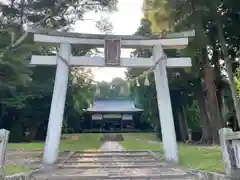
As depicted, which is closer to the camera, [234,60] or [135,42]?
[135,42]

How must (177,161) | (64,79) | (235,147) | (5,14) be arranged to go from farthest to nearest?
(5,14)
(64,79)
(177,161)
(235,147)

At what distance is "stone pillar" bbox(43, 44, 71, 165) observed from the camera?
8.88 metres

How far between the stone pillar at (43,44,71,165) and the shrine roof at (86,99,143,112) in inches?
925

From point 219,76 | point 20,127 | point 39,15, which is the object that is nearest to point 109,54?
point 39,15

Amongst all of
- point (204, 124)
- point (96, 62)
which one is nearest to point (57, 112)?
point (96, 62)

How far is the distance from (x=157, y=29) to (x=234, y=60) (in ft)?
21.1

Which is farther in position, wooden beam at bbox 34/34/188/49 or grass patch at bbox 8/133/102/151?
grass patch at bbox 8/133/102/151

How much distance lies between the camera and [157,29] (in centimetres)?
1057

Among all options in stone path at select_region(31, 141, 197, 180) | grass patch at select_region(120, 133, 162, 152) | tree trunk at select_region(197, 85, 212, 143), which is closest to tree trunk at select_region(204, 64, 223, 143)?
tree trunk at select_region(197, 85, 212, 143)

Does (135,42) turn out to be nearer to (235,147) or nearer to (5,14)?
(235,147)

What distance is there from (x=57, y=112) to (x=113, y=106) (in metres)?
27.2

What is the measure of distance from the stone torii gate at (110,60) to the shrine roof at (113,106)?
76.9 ft

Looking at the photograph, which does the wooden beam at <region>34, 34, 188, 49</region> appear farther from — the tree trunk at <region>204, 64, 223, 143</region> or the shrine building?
the shrine building

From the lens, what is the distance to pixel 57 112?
917 cm
